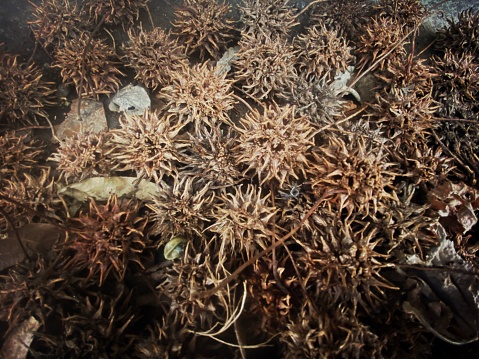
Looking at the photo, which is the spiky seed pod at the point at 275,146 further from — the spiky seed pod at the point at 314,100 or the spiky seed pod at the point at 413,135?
the spiky seed pod at the point at 413,135

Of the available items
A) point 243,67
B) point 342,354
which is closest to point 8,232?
point 243,67

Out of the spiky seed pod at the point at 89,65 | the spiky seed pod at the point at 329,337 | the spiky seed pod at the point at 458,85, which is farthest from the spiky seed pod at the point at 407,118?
the spiky seed pod at the point at 89,65

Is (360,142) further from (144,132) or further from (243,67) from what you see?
(144,132)

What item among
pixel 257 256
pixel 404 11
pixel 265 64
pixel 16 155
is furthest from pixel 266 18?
pixel 16 155

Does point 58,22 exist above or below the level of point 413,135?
below

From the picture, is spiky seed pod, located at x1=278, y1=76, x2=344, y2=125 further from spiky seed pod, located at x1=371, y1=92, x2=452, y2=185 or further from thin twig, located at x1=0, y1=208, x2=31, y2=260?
thin twig, located at x1=0, y1=208, x2=31, y2=260

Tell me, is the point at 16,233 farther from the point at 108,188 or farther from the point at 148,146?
the point at 148,146
